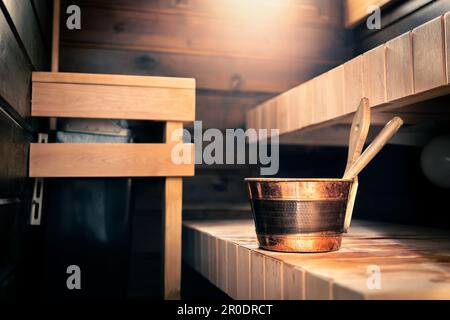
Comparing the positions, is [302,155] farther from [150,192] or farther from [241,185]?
[150,192]

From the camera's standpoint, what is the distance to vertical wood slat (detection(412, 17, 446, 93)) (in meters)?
1.11

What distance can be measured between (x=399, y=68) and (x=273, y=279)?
25.8 inches

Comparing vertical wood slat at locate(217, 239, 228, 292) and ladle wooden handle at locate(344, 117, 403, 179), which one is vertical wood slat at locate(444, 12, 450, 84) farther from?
vertical wood slat at locate(217, 239, 228, 292)

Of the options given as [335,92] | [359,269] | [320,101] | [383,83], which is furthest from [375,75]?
[359,269]

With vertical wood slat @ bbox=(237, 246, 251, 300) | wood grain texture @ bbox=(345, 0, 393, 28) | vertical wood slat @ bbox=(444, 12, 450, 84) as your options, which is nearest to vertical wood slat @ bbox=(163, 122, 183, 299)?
vertical wood slat @ bbox=(237, 246, 251, 300)

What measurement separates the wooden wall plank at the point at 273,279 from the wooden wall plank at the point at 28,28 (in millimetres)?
804

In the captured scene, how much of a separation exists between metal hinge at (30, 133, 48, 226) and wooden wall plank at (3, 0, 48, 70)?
0.81ft

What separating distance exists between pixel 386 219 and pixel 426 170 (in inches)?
18.8

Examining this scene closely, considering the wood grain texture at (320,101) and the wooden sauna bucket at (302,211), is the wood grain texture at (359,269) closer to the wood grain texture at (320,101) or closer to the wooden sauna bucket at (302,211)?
the wooden sauna bucket at (302,211)

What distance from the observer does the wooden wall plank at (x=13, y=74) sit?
1.05 metres

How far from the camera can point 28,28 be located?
1.42 meters

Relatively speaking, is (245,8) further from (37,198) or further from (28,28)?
(37,198)

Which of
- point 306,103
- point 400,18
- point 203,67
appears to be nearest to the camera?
point 306,103
